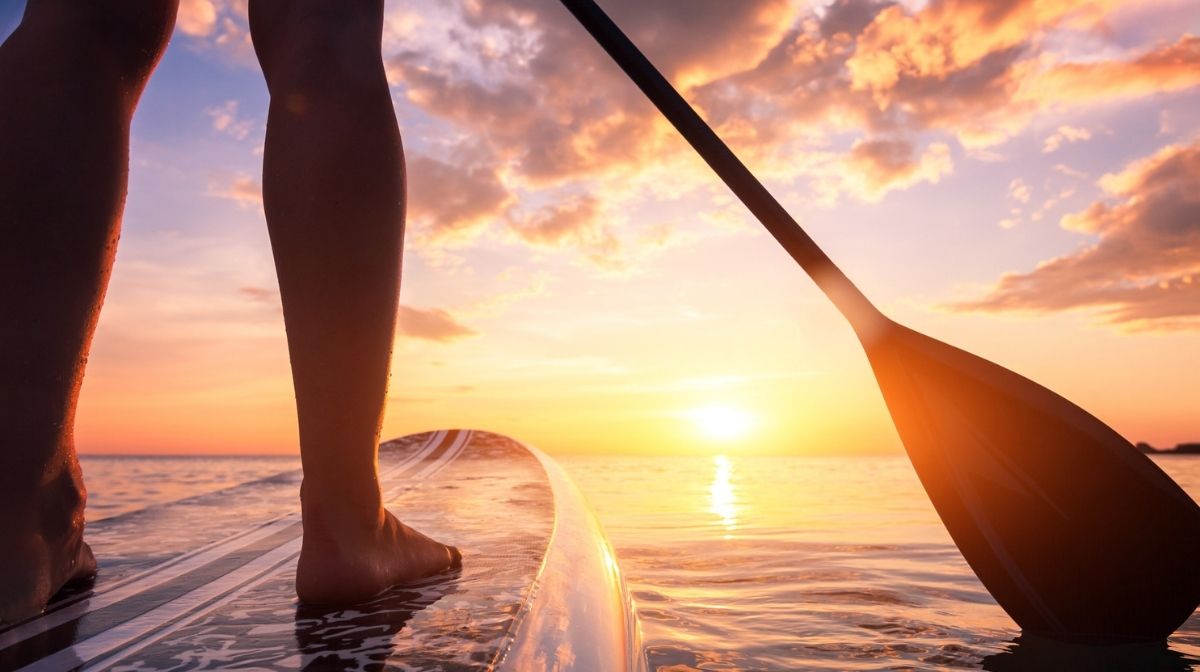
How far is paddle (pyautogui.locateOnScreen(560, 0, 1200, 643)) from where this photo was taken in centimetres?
158

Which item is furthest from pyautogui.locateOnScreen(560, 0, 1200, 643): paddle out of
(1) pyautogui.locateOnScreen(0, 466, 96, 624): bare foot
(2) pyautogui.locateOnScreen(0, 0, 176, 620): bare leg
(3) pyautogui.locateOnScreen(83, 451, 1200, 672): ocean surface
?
(1) pyautogui.locateOnScreen(0, 466, 96, 624): bare foot

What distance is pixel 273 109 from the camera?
1.16 meters

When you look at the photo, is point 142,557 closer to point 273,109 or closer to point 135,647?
point 135,647

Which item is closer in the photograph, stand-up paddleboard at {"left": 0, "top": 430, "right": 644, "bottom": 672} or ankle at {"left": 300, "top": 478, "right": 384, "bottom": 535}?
stand-up paddleboard at {"left": 0, "top": 430, "right": 644, "bottom": 672}

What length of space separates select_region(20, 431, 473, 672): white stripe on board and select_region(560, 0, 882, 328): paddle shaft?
4.11ft

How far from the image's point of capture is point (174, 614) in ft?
3.44

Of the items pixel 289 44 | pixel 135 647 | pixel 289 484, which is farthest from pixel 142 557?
pixel 289 484

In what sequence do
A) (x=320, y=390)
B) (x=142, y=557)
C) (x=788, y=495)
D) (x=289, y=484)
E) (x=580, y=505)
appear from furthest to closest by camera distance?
1. (x=788, y=495)
2. (x=289, y=484)
3. (x=580, y=505)
4. (x=142, y=557)
5. (x=320, y=390)

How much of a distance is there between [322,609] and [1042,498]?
1546 millimetres

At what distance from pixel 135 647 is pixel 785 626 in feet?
4.66

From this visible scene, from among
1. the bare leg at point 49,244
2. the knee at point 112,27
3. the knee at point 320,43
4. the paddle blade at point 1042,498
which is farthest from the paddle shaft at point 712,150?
the bare leg at point 49,244

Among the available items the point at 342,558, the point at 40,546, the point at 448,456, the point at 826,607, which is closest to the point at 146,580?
the point at 40,546

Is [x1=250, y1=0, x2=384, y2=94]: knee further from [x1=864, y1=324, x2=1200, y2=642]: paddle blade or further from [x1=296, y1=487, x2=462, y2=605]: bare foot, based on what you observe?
[x1=864, y1=324, x2=1200, y2=642]: paddle blade

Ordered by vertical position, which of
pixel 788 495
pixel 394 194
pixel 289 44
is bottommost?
pixel 788 495
